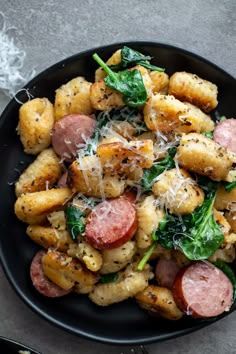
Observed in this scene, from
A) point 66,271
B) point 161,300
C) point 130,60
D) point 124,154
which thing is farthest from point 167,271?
point 130,60

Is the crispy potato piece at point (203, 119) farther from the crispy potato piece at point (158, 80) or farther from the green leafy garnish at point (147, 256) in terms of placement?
the green leafy garnish at point (147, 256)

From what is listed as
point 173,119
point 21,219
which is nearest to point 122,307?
point 21,219

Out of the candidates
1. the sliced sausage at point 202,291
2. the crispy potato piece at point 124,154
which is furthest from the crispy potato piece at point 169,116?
the sliced sausage at point 202,291

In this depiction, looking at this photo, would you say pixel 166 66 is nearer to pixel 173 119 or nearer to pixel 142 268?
pixel 173 119

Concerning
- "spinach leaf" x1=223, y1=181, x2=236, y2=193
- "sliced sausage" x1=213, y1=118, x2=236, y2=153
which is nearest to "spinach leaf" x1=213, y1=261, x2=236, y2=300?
"spinach leaf" x1=223, y1=181, x2=236, y2=193

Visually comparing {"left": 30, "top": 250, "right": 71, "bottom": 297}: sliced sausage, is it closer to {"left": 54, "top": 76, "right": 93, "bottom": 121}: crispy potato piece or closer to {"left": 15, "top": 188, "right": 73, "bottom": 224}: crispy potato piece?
{"left": 15, "top": 188, "right": 73, "bottom": 224}: crispy potato piece
